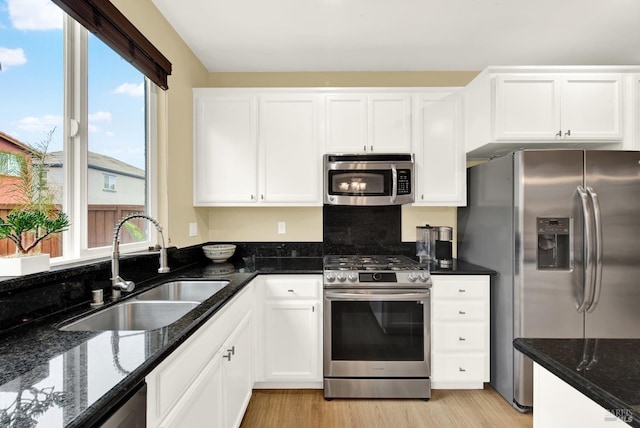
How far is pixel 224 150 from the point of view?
280 cm

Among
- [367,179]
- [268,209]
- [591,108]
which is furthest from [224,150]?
[591,108]

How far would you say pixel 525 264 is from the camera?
217 centimetres

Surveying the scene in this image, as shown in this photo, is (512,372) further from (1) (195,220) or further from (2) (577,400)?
(1) (195,220)

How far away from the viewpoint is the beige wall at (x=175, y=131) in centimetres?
222

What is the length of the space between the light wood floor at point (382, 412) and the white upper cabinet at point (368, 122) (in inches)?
75.4

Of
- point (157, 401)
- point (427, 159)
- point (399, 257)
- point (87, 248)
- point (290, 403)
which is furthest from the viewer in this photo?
point (399, 257)

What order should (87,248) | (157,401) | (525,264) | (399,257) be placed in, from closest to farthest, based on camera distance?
(157,401)
(87,248)
(525,264)
(399,257)

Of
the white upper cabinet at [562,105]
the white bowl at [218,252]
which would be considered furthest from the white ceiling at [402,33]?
the white bowl at [218,252]

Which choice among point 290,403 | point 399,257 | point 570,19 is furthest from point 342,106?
point 290,403

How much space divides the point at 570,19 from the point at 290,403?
3.29 m

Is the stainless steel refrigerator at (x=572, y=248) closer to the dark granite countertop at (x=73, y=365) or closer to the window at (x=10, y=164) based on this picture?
the dark granite countertop at (x=73, y=365)

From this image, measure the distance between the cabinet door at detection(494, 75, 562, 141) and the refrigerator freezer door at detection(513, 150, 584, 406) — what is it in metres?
0.38

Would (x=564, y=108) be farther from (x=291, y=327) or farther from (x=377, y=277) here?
(x=291, y=327)

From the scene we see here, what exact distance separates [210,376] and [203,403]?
110 mm
